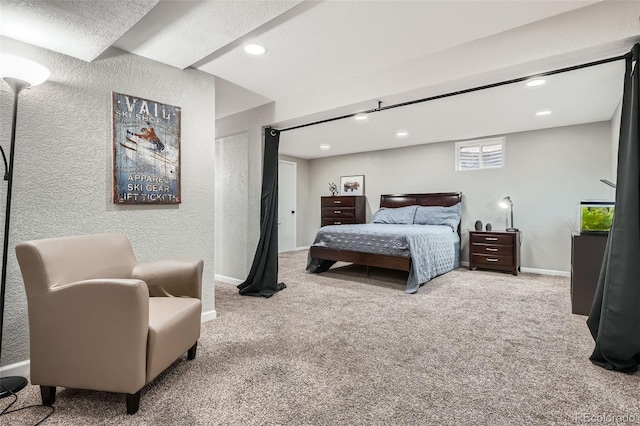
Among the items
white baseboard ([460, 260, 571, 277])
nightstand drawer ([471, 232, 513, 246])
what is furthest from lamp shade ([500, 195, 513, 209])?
white baseboard ([460, 260, 571, 277])

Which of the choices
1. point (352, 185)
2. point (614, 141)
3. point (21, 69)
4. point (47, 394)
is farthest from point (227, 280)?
point (614, 141)

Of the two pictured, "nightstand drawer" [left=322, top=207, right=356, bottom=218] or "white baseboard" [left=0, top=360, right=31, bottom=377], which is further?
"nightstand drawer" [left=322, top=207, right=356, bottom=218]

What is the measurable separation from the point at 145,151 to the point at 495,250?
498 cm

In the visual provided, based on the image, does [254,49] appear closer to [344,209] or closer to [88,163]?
[88,163]

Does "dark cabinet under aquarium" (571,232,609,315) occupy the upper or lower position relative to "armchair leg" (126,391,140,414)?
upper

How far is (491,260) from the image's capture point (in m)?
4.97

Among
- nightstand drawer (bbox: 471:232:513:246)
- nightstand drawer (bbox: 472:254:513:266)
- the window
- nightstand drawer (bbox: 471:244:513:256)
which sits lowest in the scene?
nightstand drawer (bbox: 472:254:513:266)

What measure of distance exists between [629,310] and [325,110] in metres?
2.89

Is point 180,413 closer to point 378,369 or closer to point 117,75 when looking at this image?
point 378,369

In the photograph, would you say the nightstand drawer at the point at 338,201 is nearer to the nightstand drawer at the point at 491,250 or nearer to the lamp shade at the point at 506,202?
the nightstand drawer at the point at 491,250

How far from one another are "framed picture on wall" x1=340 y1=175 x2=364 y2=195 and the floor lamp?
588 centimetres

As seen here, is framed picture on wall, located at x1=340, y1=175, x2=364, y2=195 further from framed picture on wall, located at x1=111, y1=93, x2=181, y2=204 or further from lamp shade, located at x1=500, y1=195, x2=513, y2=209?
framed picture on wall, located at x1=111, y1=93, x2=181, y2=204

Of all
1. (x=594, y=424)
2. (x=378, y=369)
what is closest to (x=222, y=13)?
(x=378, y=369)

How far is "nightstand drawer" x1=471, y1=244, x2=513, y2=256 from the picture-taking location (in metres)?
4.82
